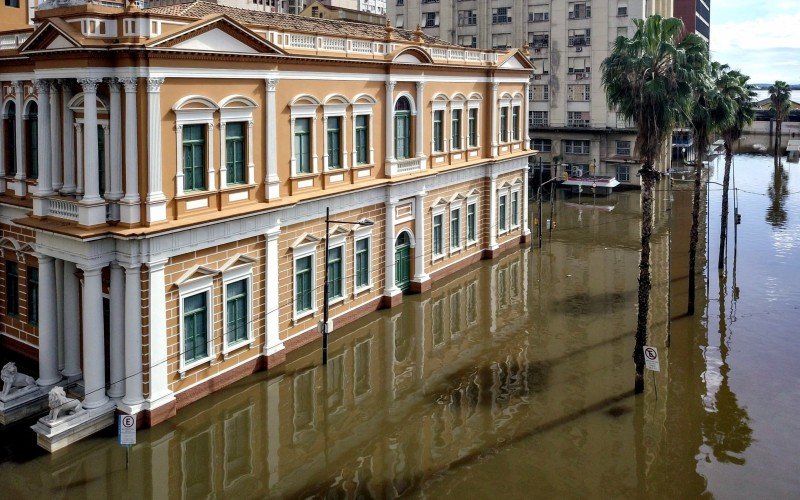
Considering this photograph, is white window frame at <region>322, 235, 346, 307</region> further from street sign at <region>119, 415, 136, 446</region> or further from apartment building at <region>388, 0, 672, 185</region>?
apartment building at <region>388, 0, 672, 185</region>

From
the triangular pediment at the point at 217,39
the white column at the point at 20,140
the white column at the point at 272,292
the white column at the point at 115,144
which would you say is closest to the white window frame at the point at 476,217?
the white column at the point at 272,292

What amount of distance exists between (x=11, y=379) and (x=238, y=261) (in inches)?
299

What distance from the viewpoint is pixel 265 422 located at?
2294cm

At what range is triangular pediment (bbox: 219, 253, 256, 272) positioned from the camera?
24797mm

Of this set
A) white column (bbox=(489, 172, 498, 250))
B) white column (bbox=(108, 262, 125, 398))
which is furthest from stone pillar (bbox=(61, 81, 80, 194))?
white column (bbox=(489, 172, 498, 250))

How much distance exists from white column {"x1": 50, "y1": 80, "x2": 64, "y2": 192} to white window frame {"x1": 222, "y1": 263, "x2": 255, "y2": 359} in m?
5.80

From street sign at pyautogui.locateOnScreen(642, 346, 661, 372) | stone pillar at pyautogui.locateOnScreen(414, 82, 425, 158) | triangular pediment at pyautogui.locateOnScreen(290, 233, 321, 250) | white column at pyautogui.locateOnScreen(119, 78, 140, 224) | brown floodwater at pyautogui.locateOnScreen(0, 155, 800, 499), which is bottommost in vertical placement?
brown floodwater at pyautogui.locateOnScreen(0, 155, 800, 499)

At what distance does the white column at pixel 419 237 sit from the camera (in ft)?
121

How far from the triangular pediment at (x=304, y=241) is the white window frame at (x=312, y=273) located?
4 centimetres

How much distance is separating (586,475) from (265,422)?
941 cm

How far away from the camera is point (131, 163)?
21828 millimetres

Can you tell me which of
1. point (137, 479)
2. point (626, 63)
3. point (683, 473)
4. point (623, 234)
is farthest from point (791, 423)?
point (623, 234)

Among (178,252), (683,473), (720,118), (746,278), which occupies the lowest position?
(683,473)

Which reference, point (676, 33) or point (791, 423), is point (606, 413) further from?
point (676, 33)
